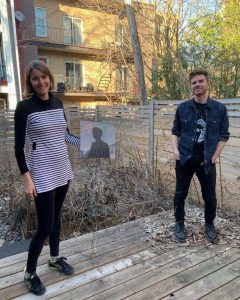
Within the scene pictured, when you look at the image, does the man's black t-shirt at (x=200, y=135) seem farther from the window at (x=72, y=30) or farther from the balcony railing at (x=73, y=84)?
the window at (x=72, y=30)

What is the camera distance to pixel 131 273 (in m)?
2.60

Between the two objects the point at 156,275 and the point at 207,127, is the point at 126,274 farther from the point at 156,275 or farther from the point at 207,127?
the point at 207,127

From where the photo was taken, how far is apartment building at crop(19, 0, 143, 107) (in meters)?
17.2

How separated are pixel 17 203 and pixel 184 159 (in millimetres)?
2518

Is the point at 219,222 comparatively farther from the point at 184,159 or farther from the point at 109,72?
the point at 109,72

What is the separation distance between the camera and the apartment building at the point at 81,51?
675 inches

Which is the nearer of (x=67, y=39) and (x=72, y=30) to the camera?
(x=67, y=39)

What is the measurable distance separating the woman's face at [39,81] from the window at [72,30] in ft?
62.0

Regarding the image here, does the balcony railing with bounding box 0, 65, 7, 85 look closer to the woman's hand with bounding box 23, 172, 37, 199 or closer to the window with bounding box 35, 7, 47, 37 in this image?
the window with bounding box 35, 7, 47, 37

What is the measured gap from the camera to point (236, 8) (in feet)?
37.6

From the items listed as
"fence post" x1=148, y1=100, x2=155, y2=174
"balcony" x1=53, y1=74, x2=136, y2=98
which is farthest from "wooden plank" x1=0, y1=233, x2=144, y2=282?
"balcony" x1=53, y1=74, x2=136, y2=98

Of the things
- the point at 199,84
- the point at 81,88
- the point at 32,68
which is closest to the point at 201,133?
the point at 199,84

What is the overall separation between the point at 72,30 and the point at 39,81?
1951cm

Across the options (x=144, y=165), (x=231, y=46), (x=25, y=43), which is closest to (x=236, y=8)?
(x=231, y=46)
